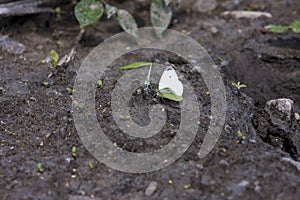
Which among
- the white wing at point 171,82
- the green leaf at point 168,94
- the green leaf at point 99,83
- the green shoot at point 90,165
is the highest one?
the white wing at point 171,82

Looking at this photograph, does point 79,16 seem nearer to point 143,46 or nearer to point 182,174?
point 143,46

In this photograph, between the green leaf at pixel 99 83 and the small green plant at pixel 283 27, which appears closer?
the green leaf at pixel 99 83

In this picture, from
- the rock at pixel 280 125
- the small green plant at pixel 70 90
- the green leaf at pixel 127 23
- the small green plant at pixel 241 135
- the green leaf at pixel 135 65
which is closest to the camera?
the small green plant at pixel 241 135

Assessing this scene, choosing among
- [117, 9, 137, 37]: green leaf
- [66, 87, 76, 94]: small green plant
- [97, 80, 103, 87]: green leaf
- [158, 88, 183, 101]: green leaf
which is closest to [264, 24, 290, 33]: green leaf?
[117, 9, 137, 37]: green leaf

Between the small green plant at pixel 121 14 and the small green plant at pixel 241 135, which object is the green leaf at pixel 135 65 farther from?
the small green plant at pixel 241 135

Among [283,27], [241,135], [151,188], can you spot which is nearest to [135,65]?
[241,135]

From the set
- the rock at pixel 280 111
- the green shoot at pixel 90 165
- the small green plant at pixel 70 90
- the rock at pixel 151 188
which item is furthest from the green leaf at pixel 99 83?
the rock at pixel 280 111

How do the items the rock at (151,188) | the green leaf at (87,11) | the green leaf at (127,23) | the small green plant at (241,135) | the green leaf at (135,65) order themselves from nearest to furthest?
the rock at (151,188) → the small green plant at (241,135) → the green leaf at (135,65) → the green leaf at (87,11) → the green leaf at (127,23)

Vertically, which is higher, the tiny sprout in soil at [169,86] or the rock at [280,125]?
the tiny sprout in soil at [169,86]
